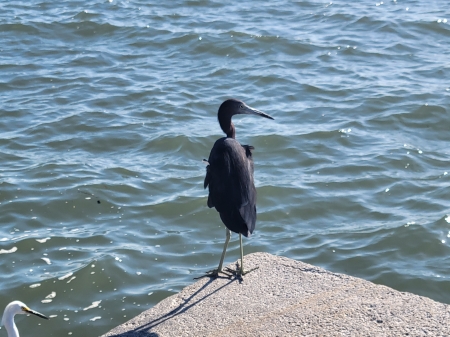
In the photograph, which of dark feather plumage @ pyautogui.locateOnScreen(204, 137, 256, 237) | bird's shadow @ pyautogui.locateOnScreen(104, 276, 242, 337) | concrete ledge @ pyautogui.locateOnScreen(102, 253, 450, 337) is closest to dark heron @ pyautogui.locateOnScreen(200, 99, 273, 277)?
dark feather plumage @ pyautogui.locateOnScreen(204, 137, 256, 237)

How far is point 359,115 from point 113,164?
3500mm

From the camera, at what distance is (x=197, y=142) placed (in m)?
9.45

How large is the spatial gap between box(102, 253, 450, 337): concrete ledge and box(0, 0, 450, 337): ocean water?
98 cm

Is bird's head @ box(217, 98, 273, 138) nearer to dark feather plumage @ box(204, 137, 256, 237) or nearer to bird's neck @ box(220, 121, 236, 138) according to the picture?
bird's neck @ box(220, 121, 236, 138)

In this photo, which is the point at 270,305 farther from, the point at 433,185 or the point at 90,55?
the point at 90,55

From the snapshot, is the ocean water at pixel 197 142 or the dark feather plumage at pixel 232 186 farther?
the ocean water at pixel 197 142

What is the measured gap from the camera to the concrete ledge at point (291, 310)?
487cm

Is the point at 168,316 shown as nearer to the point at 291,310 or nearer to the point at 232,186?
the point at 291,310

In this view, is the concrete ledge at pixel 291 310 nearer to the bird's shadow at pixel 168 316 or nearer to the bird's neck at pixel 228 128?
the bird's shadow at pixel 168 316

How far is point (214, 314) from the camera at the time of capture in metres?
5.25

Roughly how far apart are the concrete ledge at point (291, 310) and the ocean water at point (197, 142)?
985 mm

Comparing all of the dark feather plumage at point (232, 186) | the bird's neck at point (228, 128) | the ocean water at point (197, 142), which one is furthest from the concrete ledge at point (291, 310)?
the bird's neck at point (228, 128)

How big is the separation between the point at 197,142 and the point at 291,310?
14.9 ft

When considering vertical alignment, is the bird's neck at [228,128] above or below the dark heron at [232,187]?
above
